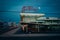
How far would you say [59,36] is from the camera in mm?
3734

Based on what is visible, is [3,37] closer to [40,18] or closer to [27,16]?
[27,16]

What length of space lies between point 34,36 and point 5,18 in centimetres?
85

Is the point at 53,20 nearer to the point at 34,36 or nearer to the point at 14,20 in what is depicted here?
the point at 34,36

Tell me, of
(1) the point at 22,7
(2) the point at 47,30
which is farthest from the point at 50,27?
(1) the point at 22,7

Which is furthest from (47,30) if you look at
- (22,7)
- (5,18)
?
(5,18)

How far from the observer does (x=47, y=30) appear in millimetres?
3713

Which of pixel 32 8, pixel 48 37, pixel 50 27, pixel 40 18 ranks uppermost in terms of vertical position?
pixel 32 8

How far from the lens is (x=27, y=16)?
3.69m

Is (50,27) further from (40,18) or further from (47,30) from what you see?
(40,18)

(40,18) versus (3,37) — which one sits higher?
(40,18)

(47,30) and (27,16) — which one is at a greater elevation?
(27,16)

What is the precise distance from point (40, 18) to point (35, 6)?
0.33 metres

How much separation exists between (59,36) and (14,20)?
3.95ft

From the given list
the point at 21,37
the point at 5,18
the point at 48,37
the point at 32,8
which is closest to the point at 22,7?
the point at 32,8
